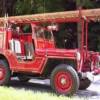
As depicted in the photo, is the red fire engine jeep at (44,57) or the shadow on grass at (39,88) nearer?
the red fire engine jeep at (44,57)

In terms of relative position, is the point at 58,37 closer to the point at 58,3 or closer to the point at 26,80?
the point at 58,3

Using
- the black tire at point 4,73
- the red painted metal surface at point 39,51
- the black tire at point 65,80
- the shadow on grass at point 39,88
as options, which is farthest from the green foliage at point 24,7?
the black tire at point 65,80

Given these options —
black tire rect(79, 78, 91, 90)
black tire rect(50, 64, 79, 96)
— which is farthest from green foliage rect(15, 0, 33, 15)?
black tire rect(50, 64, 79, 96)

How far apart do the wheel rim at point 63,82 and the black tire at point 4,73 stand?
6.71 feet

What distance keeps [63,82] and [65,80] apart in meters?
0.10

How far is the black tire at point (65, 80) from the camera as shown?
12.2 meters

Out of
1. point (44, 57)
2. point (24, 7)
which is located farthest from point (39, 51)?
point (24, 7)

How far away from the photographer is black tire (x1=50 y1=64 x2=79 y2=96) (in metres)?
12.2

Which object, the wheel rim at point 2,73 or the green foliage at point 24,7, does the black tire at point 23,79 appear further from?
the green foliage at point 24,7

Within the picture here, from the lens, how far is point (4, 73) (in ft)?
45.9

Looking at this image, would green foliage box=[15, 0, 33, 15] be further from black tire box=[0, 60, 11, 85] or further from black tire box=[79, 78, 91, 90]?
black tire box=[79, 78, 91, 90]

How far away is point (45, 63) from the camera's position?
1309cm

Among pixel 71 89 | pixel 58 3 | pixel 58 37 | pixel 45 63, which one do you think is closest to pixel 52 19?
pixel 45 63

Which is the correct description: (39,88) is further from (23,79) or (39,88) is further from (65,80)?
(65,80)
